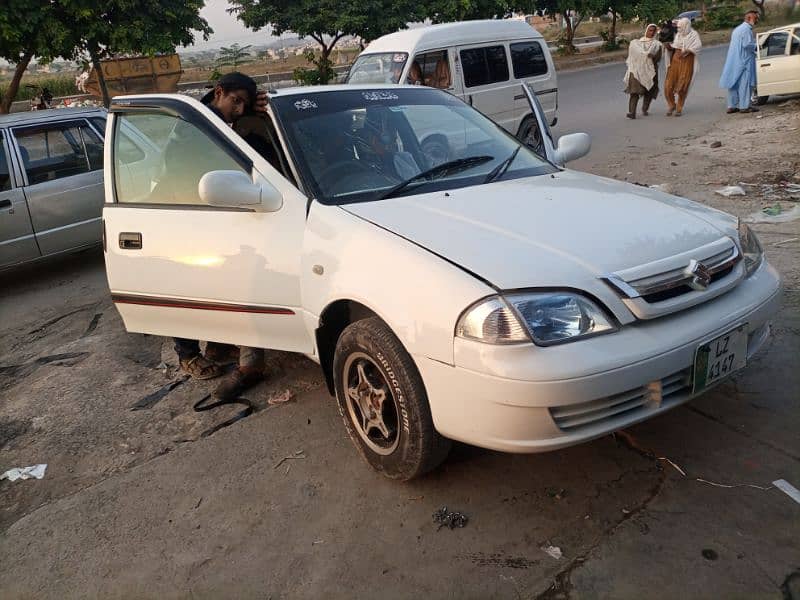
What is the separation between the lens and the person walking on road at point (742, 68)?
12.4m

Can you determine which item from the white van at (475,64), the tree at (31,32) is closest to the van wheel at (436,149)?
the white van at (475,64)

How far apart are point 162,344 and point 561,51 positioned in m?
34.2

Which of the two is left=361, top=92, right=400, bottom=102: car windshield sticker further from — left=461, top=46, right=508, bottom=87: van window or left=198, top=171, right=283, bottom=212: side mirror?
left=461, top=46, right=508, bottom=87: van window

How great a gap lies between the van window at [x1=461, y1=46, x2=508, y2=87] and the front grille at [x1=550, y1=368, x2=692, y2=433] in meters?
8.09

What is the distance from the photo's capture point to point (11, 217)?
6.19 metres

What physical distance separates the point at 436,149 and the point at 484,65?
23.5 ft

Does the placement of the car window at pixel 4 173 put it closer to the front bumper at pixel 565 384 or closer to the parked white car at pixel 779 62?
the front bumper at pixel 565 384

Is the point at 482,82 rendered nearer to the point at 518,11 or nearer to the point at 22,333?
the point at 22,333

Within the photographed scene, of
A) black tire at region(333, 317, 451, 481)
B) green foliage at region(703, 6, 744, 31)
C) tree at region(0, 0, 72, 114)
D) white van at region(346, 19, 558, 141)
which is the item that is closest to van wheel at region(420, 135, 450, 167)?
black tire at region(333, 317, 451, 481)

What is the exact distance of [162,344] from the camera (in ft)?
15.6

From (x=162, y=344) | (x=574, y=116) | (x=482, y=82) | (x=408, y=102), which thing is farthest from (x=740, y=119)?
(x=162, y=344)

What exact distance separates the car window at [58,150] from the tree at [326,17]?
65.0 ft

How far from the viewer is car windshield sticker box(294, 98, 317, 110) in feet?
11.1

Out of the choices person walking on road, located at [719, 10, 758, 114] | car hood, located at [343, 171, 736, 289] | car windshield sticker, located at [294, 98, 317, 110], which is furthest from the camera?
person walking on road, located at [719, 10, 758, 114]
